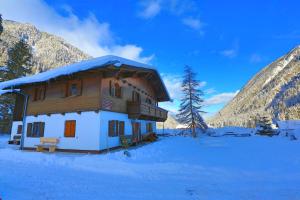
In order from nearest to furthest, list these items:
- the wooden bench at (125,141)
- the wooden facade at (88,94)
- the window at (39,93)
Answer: the wooden facade at (88,94) < the wooden bench at (125,141) < the window at (39,93)

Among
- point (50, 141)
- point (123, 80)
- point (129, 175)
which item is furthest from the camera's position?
point (123, 80)

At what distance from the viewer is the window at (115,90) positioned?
64.4 ft

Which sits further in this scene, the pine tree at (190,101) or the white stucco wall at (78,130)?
the pine tree at (190,101)

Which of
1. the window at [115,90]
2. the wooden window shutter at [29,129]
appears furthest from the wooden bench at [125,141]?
the wooden window shutter at [29,129]

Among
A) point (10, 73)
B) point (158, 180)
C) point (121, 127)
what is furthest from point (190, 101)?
point (10, 73)

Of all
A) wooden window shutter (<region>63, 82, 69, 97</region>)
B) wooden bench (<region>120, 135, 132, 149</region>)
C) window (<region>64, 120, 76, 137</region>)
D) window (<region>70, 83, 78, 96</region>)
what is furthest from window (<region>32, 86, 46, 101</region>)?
wooden bench (<region>120, 135, 132, 149</region>)

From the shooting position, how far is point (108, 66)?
16.9m

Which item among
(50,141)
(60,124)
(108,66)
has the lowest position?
(50,141)

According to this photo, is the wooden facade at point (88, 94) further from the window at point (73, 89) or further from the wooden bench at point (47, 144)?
the wooden bench at point (47, 144)

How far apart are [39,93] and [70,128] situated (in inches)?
242

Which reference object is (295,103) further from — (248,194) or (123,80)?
(248,194)

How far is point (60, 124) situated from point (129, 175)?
461 inches

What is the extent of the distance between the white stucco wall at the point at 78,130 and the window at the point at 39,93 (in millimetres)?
2185

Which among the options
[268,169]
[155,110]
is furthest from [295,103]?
[268,169]
